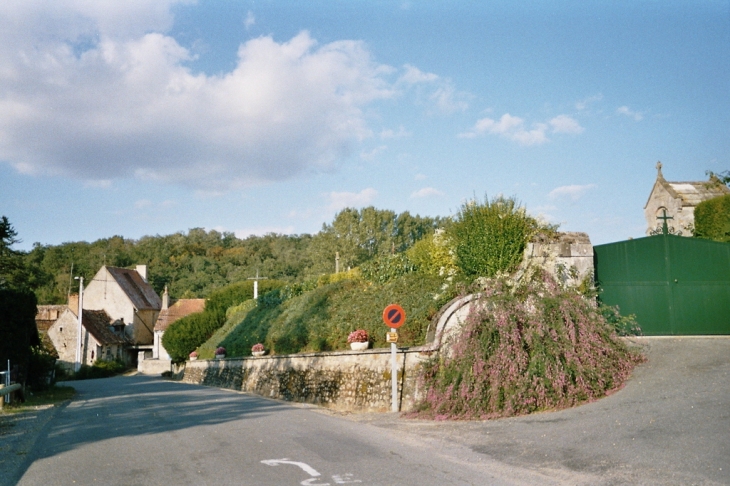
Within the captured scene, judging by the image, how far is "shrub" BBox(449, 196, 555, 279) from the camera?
1568 cm

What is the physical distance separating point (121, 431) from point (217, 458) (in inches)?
154

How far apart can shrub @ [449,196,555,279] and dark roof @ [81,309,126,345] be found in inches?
1859

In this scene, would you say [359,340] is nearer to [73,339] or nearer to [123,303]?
[73,339]

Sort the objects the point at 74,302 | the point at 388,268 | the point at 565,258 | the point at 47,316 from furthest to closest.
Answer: the point at 74,302
the point at 47,316
the point at 388,268
the point at 565,258

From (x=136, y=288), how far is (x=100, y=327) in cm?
886

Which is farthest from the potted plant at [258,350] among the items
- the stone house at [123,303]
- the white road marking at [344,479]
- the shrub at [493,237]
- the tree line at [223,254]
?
the stone house at [123,303]

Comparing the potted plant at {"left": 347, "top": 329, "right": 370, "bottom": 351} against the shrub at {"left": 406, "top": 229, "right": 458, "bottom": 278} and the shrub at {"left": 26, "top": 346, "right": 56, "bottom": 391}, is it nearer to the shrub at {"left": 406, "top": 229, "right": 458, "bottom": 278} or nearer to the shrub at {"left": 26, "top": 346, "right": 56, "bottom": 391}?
the shrub at {"left": 406, "top": 229, "right": 458, "bottom": 278}

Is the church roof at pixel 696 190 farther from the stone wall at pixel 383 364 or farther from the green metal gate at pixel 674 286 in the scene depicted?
the stone wall at pixel 383 364

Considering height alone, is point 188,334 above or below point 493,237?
below

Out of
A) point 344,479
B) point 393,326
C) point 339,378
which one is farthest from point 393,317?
point 344,479

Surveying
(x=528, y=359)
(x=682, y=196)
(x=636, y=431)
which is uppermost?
(x=682, y=196)

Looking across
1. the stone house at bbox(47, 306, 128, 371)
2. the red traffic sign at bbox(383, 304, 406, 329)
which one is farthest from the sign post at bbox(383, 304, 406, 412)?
the stone house at bbox(47, 306, 128, 371)

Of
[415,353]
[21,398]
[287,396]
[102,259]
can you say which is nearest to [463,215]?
[415,353]

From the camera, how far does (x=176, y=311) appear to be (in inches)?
2344
